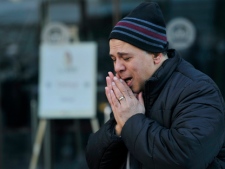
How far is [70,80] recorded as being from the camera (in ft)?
16.4

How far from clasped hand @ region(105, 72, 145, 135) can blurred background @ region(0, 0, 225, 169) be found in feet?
10.3

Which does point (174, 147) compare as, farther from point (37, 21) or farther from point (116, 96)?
point (37, 21)

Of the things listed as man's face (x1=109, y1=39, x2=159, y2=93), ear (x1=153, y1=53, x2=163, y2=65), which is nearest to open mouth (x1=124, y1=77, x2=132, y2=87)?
man's face (x1=109, y1=39, x2=159, y2=93)

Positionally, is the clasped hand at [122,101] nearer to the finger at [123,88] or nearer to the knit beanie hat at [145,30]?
the finger at [123,88]

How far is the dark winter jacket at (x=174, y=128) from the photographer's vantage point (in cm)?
163

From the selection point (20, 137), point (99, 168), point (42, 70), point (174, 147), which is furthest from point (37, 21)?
point (174, 147)

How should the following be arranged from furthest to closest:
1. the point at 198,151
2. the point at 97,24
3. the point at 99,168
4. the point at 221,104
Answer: the point at 97,24 < the point at 99,168 < the point at 221,104 < the point at 198,151

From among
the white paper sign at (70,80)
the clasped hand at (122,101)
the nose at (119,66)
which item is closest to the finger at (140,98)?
the clasped hand at (122,101)

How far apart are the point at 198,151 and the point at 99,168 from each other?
1.73 ft

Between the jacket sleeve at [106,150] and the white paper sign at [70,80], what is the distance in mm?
3013

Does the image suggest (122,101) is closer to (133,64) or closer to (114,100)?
(114,100)

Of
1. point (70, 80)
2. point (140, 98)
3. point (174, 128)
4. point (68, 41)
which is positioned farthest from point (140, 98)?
point (68, 41)

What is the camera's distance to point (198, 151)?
162 cm

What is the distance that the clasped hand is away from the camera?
5.90 ft
